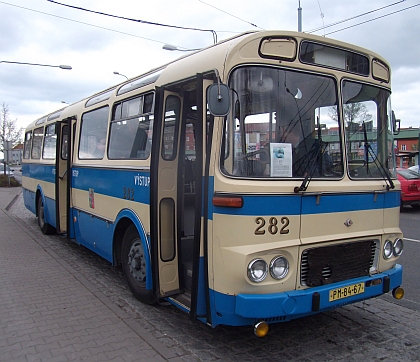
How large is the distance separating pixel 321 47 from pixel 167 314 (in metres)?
3.51

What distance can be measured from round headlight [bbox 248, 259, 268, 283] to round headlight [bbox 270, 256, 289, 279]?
7 cm

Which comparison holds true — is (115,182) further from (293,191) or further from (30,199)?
(30,199)

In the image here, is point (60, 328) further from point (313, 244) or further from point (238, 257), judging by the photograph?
point (313, 244)

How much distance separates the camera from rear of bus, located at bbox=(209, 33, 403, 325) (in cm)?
379

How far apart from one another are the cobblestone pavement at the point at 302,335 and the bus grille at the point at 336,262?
0.74m

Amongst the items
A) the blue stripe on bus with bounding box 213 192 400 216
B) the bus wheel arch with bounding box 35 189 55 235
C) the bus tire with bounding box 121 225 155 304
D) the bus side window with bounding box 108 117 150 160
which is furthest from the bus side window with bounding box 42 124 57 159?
the blue stripe on bus with bounding box 213 192 400 216

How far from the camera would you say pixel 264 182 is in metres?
3.87

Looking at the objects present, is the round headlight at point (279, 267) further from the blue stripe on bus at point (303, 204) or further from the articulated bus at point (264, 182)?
the blue stripe on bus at point (303, 204)

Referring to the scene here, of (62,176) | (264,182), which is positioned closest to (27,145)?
(62,176)

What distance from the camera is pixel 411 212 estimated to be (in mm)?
15906

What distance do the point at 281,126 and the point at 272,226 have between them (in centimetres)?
94

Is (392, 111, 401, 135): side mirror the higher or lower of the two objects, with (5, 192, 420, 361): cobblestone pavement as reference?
higher

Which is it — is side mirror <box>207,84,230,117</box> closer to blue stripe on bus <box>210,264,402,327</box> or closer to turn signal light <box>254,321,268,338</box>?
blue stripe on bus <box>210,264,402,327</box>

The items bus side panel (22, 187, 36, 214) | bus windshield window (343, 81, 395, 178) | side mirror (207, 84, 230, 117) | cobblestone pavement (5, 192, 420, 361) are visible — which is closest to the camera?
side mirror (207, 84, 230, 117)
